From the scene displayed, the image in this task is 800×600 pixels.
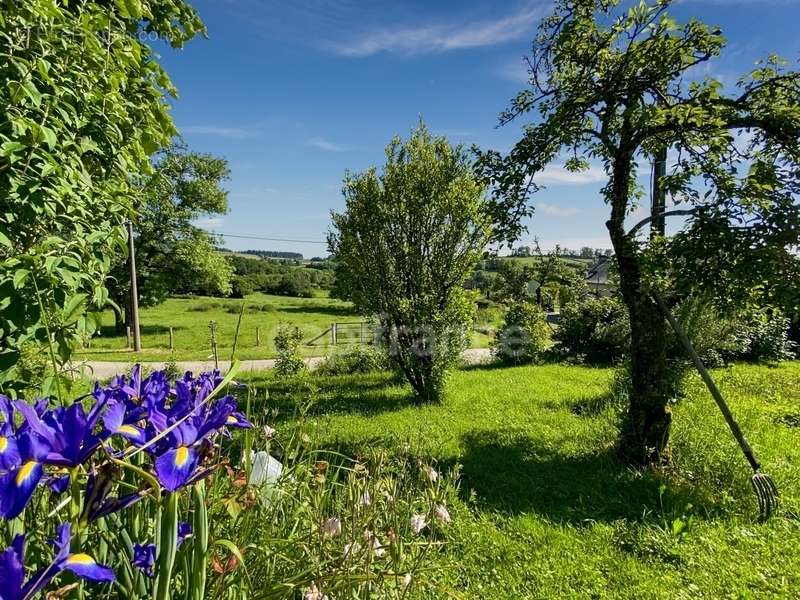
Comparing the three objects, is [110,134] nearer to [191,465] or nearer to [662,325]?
[191,465]

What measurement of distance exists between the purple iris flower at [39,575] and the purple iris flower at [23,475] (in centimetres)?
6

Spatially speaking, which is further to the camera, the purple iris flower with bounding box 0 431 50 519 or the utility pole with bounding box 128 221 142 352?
the utility pole with bounding box 128 221 142 352

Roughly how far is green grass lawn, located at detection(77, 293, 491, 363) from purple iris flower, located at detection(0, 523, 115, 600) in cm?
668

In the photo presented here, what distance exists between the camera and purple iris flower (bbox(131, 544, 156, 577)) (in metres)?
0.96

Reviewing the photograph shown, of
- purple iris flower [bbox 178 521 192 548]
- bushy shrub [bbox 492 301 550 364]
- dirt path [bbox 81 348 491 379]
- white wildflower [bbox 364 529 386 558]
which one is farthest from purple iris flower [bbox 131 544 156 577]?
bushy shrub [bbox 492 301 550 364]

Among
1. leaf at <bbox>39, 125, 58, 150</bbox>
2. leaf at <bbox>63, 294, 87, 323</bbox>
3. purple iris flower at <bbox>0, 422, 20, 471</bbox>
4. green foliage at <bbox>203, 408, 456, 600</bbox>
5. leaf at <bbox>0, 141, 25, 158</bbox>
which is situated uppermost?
leaf at <bbox>39, 125, 58, 150</bbox>

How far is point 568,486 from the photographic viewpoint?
456 cm

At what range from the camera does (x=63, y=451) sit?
71 cm

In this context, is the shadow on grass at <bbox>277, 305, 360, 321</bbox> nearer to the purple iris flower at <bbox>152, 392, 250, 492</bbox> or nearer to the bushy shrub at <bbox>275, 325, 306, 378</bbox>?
the bushy shrub at <bbox>275, 325, 306, 378</bbox>

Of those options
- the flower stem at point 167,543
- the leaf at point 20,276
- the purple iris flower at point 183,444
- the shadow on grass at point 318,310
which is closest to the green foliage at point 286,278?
the shadow on grass at point 318,310

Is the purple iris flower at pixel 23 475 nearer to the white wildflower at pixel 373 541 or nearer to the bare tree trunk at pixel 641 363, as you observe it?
the white wildflower at pixel 373 541

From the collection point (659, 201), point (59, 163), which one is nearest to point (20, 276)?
point (59, 163)

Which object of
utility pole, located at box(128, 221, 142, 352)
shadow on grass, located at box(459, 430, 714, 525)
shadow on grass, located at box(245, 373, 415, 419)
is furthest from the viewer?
utility pole, located at box(128, 221, 142, 352)

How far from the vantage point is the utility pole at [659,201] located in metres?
4.98
